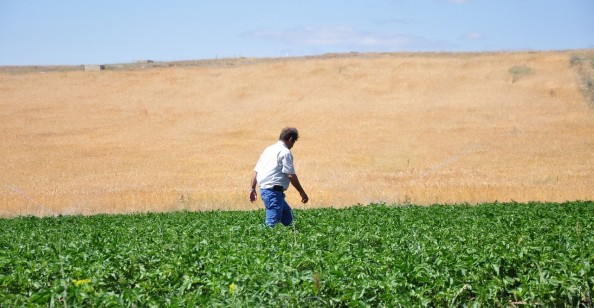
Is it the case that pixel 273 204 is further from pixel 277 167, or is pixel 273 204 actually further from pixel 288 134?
pixel 288 134

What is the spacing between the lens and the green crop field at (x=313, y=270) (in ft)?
22.3

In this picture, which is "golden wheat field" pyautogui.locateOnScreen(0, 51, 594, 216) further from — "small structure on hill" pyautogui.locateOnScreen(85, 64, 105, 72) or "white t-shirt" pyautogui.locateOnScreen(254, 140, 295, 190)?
"white t-shirt" pyautogui.locateOnScreen(254, 140, 295, 190)

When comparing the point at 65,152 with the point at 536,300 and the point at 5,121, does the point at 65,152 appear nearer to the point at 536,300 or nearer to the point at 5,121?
the point at 5,121

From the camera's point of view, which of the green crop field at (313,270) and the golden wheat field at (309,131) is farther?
the golden wheat field at (309,131)

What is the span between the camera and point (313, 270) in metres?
7.91

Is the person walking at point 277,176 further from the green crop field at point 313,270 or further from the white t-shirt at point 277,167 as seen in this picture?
the green crop field at point 313,270

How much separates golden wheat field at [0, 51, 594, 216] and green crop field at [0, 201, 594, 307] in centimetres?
1346

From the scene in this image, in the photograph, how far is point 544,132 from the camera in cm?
3569

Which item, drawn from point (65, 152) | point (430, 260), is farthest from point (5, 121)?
point (430, 260)

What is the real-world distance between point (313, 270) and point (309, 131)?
29926 millimetres

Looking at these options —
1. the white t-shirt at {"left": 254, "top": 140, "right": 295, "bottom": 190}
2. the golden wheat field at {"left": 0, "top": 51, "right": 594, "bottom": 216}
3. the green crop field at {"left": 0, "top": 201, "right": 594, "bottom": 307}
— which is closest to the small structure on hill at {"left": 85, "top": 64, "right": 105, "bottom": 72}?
the golden wheat field at {"left": 0, "top": 51, "right": 594, "bottom": 216}

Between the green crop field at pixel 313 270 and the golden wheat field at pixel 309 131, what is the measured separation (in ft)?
44.2

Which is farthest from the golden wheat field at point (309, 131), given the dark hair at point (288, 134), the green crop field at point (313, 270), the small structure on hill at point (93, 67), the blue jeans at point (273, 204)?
the green crop field at point (313, 270)

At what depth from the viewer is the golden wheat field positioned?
2561cm
